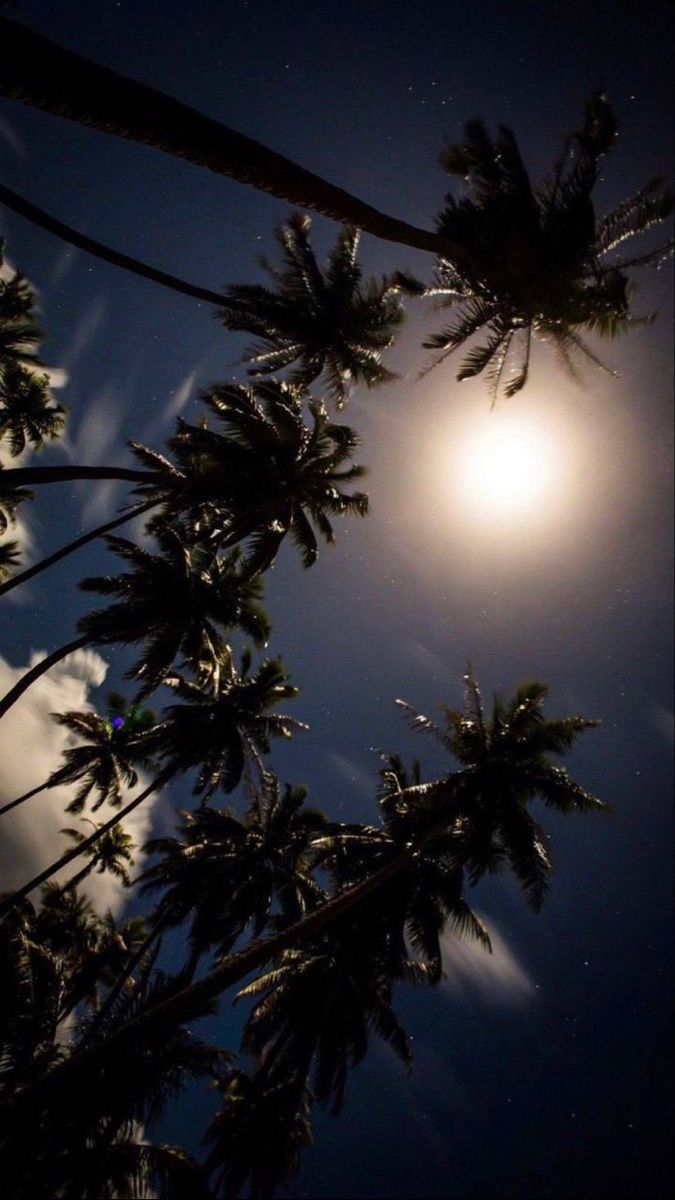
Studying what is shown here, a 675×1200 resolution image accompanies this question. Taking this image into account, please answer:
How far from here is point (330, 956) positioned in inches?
516

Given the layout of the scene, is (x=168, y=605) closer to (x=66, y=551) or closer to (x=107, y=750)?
(x=66, y=551)

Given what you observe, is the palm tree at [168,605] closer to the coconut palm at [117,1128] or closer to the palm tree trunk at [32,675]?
the palm tree trunk at [32,675]

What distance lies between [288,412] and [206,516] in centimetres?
325

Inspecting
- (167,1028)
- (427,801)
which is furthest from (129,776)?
(167,1028)

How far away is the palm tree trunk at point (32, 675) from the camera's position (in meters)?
9.35

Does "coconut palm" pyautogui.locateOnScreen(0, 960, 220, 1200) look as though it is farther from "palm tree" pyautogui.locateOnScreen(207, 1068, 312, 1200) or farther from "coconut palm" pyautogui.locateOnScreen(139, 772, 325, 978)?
"coconut palm" pyautogui.locateOnScreen(139, 772, 325, 978)

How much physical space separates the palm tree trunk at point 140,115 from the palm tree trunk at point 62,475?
16.1 feet

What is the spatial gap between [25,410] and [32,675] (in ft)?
32.7

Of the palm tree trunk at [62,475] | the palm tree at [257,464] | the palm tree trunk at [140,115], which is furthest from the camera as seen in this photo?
the palm tree at [257,464]

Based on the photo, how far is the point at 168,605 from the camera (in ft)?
45.9

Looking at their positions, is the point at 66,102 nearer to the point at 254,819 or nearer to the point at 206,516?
the point at 206,516

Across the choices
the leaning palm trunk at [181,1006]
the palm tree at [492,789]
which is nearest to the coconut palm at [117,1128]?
the leaning palm trunk at [181,1006]

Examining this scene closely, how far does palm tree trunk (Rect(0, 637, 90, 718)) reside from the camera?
9.35m

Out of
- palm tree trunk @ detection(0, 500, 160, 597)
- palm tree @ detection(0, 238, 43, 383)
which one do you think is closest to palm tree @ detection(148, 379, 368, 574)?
palm tree trunk @ detection(0, 500, 160, 597)
